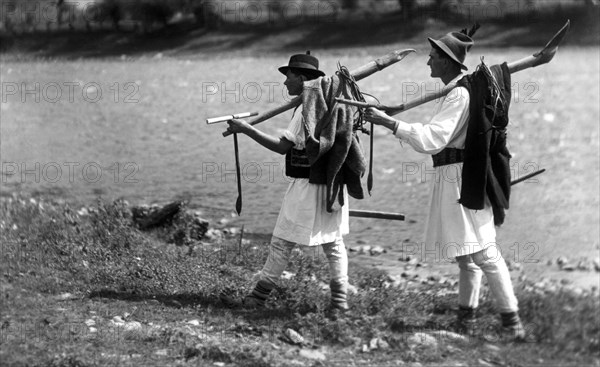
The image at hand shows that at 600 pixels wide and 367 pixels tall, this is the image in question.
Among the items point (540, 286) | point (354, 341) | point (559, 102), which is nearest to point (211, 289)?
point (354, 341)

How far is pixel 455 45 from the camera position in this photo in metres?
7.12

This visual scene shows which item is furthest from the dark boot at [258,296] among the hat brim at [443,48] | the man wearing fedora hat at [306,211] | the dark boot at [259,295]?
the hat brim at [443,48]

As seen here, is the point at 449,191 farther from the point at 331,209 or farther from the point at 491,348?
the point at 491,348

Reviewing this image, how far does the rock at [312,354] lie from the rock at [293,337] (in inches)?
4.9

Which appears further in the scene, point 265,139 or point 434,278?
point 434,278

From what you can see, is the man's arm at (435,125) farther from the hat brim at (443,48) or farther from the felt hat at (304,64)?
the felt hat at (304,64)

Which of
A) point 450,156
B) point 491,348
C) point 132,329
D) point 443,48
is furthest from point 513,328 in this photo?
point 132,329

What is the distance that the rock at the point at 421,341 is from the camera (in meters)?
7.05

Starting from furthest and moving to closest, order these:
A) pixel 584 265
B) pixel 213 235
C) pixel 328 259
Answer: pixel 213 235
pixel 584 265
pixel 328 259

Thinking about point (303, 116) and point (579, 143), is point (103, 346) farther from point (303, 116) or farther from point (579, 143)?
point (579, 143)

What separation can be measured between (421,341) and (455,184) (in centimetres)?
103

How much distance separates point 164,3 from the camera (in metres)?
17.4

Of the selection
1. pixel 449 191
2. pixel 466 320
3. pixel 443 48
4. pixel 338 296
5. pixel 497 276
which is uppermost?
pixel 443 48

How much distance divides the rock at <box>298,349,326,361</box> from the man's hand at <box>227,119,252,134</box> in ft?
4.97
